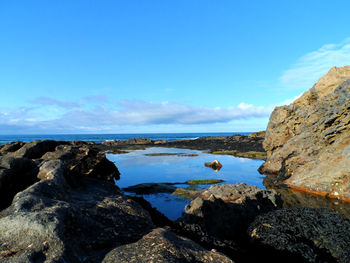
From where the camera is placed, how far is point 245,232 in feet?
29.6

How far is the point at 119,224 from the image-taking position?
5.72 meters

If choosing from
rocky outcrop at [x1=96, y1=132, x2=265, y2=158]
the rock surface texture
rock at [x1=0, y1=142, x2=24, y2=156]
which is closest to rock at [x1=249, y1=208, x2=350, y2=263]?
the rock surface texture

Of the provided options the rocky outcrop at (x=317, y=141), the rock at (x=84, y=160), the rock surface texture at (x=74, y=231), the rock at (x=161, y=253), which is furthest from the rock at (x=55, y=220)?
the rocky outcrop at (x=317, y=141)

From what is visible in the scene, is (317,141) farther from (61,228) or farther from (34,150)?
(34,150)

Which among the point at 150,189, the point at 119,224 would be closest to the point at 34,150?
the point at 150,189

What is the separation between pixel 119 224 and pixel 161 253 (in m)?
1.86

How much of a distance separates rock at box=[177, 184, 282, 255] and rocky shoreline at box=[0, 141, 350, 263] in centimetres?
4

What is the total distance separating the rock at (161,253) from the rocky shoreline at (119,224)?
0.02 metres

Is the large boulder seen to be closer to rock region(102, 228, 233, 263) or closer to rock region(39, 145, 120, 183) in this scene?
rock region(102, 228, 233, 263)

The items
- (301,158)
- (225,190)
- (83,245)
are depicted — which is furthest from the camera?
(301,158)

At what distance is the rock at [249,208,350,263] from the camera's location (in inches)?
276

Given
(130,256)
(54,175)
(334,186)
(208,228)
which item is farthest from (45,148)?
(334,186)

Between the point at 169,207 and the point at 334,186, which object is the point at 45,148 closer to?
the point at 169,207

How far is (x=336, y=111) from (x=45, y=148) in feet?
67.9
